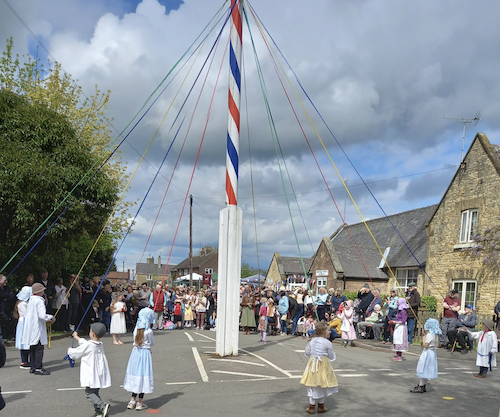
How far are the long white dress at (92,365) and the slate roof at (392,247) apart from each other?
2196 centimetres

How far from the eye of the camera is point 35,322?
30.8 feet

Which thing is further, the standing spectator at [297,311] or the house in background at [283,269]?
the house in background at [283,269]

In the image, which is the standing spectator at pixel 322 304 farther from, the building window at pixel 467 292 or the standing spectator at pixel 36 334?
the standing spectator at pixel 36 334

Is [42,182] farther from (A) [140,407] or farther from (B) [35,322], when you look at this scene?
(A) [140,407]

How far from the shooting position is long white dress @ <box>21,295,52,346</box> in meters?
9.29

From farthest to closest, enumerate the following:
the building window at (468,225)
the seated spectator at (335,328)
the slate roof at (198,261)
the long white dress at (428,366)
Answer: the slate roof at (198,261) < the building window at (468,225) < the seated spectator at (335,328) < the long white dress at (428,366)

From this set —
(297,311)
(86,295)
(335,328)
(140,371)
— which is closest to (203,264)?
(297,311)

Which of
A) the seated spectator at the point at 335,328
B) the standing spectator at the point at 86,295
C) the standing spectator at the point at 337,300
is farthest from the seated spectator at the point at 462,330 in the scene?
the standing spectator at the point at 86,295

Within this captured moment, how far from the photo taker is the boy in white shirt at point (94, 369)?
6.40m

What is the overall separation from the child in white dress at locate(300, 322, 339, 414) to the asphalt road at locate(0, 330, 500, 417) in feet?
→ 0.83

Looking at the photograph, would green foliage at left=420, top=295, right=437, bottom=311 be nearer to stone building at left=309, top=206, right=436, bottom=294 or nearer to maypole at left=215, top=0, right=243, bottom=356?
stone building at left=309, top=206, right=436, bottom=294

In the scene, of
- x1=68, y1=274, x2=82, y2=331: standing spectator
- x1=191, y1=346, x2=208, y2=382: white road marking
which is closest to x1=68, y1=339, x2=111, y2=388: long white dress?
x1=191, y1=346, x2=208, y2=382: white road marking

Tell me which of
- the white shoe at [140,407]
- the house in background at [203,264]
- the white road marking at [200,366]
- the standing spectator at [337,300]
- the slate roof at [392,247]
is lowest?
the house in background at [203,264]

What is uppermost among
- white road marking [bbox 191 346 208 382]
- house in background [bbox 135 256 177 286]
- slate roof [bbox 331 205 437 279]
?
slate roof [bbox 331 205 437 279]
